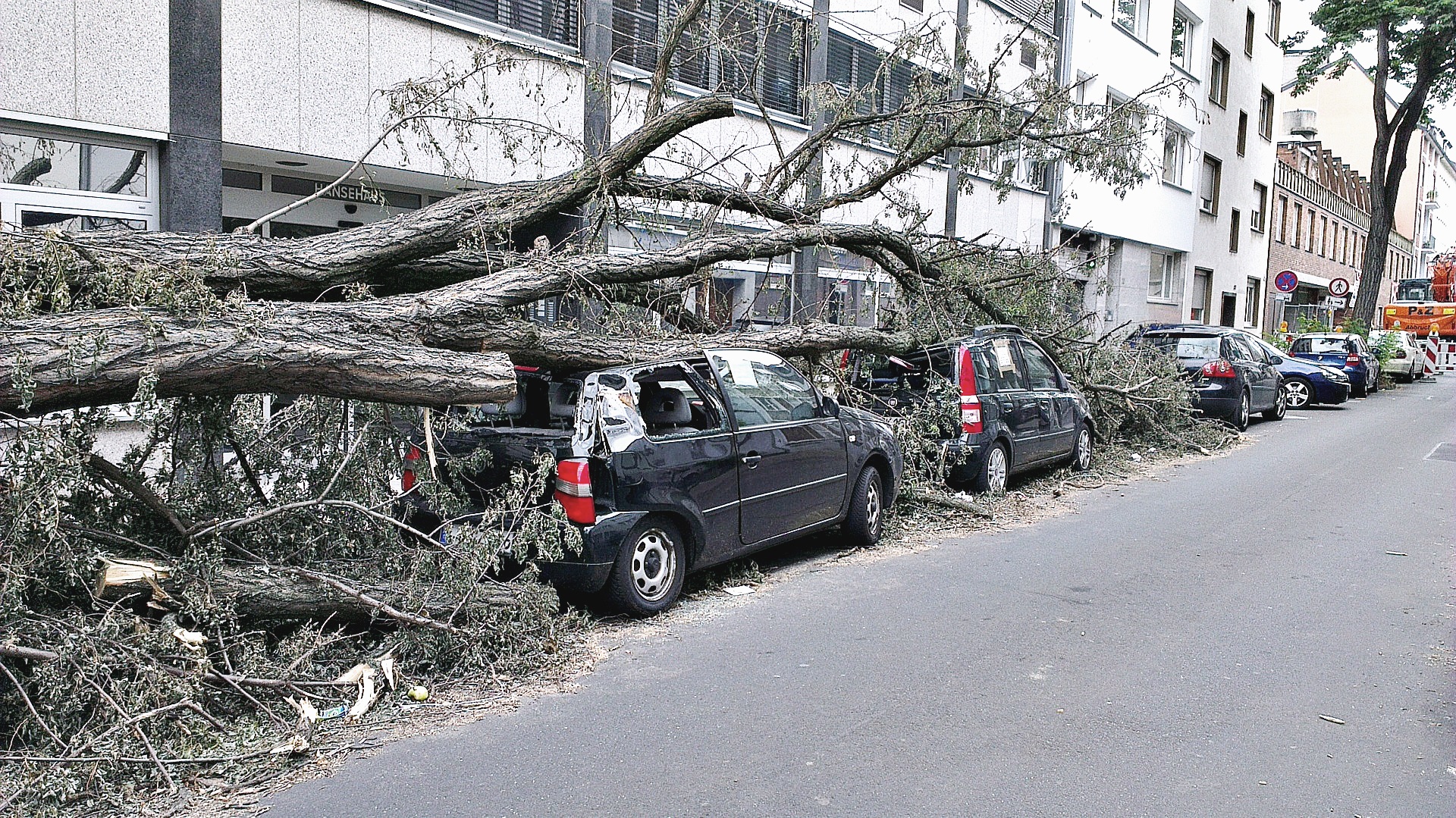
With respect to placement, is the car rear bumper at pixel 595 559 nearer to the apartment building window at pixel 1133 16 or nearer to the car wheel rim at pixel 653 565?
the car wheel rim at pixel 653 565

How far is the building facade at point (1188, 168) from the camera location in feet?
87.2

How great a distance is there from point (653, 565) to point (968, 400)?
15.1 ft

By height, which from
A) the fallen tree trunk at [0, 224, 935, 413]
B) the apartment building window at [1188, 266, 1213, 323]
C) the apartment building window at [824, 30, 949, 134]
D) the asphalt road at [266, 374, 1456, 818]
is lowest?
the asphalt road at [266, 374, 1456, 818]

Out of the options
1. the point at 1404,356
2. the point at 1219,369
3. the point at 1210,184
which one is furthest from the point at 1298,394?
the point at 1210,184

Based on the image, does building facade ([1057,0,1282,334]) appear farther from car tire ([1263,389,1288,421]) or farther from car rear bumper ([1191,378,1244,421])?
car rear bumper ([1191,378,1244,421])

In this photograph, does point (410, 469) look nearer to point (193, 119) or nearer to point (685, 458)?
point (685, 458)

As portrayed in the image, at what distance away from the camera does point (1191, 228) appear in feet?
108

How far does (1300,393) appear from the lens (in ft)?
75.5

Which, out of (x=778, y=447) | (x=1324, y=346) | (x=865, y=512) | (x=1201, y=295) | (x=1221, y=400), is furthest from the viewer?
(x=1201, y=295)

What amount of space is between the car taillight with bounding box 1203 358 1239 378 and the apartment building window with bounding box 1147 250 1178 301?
1445 cm

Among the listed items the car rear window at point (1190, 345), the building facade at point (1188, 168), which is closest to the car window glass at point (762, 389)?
the car rear window at point (1190, 345)

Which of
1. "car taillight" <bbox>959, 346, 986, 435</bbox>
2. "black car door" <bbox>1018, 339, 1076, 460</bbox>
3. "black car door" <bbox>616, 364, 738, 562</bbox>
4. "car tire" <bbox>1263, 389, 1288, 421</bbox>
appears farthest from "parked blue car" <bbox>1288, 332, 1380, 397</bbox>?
"black car door" <bbox>616, 364, 738, 562</bbox>

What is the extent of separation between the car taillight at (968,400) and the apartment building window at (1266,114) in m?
33.7

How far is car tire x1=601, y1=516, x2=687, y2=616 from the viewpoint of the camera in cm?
630
